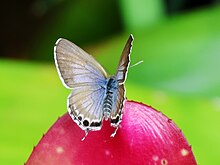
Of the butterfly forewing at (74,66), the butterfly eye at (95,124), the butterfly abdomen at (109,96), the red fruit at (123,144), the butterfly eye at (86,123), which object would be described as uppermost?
the butterfly forewing at (74,66)

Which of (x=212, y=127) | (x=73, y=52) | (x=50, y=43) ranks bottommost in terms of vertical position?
(x=212, y=127)

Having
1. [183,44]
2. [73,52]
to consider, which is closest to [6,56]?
[183,44]

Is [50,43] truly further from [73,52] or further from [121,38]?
[73,52]

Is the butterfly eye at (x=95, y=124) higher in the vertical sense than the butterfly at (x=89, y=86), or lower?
lower

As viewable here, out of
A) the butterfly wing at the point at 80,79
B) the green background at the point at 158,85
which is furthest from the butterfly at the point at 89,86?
the green background at the point at 158,85

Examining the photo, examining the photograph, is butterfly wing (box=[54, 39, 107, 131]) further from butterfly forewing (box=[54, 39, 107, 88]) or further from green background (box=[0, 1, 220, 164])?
green background (box=[0, 1, 220, 164])

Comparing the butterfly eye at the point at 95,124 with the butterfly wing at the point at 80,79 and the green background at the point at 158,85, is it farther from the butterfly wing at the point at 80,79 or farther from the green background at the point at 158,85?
the green background at the point at 158,85

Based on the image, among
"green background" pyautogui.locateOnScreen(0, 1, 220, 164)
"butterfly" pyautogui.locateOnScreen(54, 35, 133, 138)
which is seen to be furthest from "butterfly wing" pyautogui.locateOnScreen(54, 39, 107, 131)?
"green background" pyautogui.locateOnScreen(0, 1, 220, 164)
